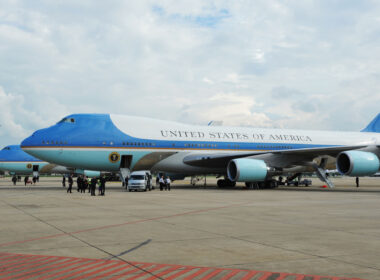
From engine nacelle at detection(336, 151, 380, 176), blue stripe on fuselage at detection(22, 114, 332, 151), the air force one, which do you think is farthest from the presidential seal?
engine nacelle at detection(336, 151, 380, 176)

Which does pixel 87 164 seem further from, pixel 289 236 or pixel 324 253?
pixel 324 253

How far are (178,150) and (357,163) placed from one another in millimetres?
12325

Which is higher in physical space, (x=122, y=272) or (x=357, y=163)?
(x=357, y=163)

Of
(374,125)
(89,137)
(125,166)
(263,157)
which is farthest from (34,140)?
(374,125)

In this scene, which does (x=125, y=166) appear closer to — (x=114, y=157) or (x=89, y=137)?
(x=114, y=157)

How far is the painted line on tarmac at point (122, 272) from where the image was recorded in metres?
5.94

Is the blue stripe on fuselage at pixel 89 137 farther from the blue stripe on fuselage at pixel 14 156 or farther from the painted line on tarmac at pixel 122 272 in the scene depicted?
the blue stripe on fuselage at pixel 14 156

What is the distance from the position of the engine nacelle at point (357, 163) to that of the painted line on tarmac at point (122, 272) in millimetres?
22737

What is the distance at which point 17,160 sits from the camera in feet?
178

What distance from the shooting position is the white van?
2811cm

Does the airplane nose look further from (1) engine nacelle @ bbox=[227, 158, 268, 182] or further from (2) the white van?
(1) engine nacelle @ bbox=[227, 158, 268, 182]

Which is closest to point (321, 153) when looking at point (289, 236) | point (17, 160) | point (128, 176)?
point (128, 176)

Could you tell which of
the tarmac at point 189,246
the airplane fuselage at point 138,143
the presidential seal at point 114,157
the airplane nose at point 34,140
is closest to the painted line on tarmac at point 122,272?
the tarmac at point 189,246

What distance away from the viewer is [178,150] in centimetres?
3069
